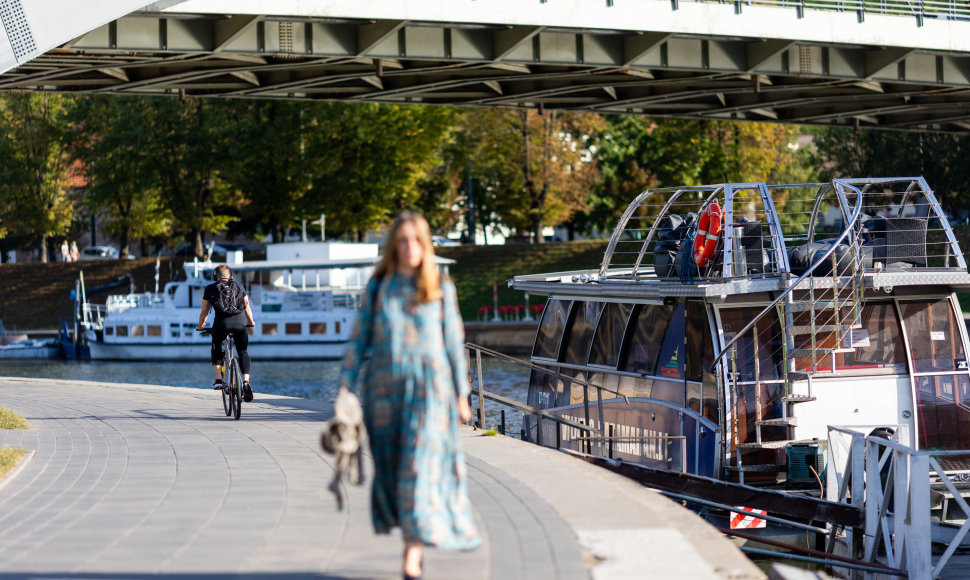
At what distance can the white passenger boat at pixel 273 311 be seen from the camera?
152 ft

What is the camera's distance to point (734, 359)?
45.5 feet

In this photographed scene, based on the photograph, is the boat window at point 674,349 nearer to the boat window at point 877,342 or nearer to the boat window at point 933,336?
the boat window at point 877,342

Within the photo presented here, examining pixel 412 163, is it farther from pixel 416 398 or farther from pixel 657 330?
pixel 416 398

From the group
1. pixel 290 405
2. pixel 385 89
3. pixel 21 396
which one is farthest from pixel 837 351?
pixel 385 89

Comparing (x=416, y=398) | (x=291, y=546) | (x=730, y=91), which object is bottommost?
(x=291, y=546)

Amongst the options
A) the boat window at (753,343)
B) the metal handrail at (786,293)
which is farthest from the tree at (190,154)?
the metal handrail at (786,293)

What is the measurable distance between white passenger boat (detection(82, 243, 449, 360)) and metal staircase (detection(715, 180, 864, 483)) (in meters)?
32.1

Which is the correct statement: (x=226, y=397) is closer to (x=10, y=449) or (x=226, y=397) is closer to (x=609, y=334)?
(x=10, y=449)

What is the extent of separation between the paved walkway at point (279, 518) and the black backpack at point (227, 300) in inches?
66.5

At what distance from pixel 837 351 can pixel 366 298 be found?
864 cm

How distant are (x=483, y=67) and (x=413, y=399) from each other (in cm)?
2249

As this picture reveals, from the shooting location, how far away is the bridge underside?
77.5ft

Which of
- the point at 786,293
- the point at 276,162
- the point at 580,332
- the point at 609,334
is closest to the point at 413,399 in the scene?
the point at 786,293

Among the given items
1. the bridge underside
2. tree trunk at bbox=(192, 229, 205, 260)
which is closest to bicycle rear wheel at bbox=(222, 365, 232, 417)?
the bridge underside
